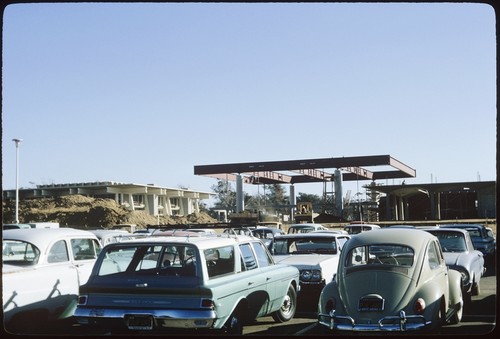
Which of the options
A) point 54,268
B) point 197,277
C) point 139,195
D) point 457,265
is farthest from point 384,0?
point 139,195

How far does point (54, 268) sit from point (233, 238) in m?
2.65

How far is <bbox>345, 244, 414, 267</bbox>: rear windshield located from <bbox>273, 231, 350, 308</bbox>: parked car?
9.30ft

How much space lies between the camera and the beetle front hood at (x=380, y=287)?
27.1 feet

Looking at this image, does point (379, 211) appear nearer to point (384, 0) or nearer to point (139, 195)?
point (139, 195)

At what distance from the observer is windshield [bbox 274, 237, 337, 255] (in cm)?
1436

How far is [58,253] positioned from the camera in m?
9.88

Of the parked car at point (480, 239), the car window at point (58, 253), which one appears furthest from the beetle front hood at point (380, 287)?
the parked car at point (480, 239)

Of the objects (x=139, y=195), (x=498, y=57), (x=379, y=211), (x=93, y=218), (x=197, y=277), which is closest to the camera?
(x=498, y=57)

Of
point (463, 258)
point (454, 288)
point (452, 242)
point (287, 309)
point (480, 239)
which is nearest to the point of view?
point (454, 288)

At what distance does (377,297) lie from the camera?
8320 mm

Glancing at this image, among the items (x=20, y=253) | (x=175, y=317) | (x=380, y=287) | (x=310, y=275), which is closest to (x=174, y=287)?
(x=175, y=317)

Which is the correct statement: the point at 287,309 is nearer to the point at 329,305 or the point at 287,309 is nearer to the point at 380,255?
the point at 380,255

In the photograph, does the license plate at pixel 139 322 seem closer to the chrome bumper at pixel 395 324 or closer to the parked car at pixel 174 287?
the parked car at pixel 174 287

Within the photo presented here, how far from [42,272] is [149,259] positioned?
1.55m
